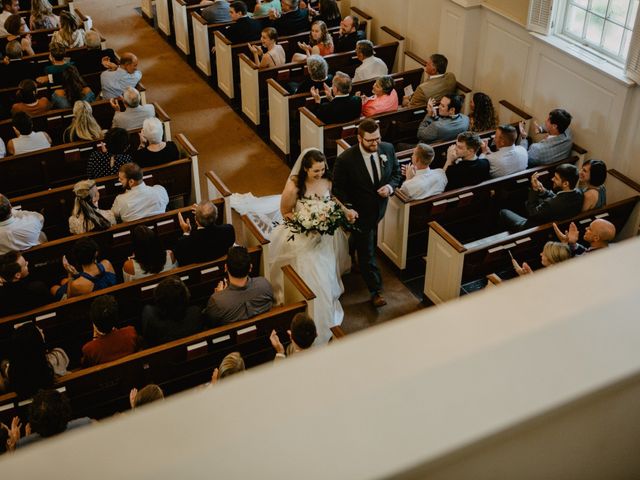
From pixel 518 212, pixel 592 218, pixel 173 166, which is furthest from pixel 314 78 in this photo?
pixel 592 218

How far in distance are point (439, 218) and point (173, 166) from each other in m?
2.50

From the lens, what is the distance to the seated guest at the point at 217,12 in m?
10.7

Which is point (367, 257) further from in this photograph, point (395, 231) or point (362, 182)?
point (362, 182)

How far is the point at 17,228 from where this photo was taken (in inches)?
259

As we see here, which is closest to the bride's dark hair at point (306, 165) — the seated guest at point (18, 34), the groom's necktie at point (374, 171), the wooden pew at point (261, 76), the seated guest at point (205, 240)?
the groom's necktie at point (374, 171)

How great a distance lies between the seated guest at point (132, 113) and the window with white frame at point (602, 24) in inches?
166

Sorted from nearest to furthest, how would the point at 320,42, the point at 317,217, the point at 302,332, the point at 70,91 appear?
the point at 302,332
the point at 317,217
the point at 70,91
the point at 320,42

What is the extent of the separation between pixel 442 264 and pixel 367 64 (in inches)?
137

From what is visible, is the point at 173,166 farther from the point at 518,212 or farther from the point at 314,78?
the point at 518,212

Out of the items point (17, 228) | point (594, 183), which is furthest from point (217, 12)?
point (594, 183)

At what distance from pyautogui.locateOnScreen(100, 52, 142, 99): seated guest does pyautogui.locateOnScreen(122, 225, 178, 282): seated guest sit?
3474mm

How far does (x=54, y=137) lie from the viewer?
8.77 m

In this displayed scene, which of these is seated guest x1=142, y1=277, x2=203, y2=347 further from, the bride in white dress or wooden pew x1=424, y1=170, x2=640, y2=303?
wooden pew x1=424, y1=170, x2=640, y2=303

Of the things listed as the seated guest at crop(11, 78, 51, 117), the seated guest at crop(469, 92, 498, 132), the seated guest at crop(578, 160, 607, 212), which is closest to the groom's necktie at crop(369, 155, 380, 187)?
the seated guest at crop(578, 160, 607, 212)
